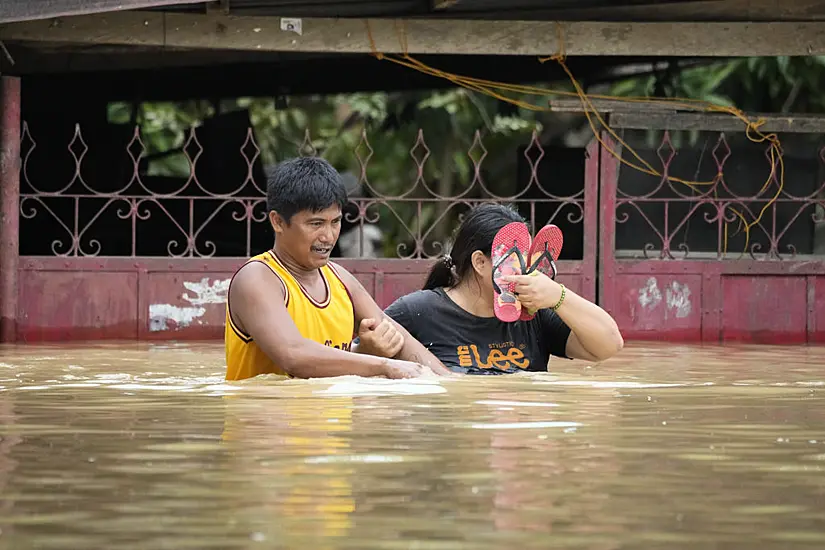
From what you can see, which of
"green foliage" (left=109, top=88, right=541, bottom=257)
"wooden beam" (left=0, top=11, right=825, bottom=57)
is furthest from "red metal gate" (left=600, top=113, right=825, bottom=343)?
"green foliage" (left=109, top=88, right=541, bottom=257)

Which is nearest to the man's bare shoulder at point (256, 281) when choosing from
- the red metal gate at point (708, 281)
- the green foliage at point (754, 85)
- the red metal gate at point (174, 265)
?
the red metal gate at point (174, 265)

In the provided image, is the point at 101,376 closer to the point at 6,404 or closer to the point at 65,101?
the point at 6,404

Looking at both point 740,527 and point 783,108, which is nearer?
point 740,527

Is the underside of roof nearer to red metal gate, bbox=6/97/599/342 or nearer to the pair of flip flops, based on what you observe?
red metal gate, bbox=6/97/599/342

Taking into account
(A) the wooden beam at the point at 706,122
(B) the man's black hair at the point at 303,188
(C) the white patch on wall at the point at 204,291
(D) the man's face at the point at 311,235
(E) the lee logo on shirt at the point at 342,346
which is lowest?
(E) the lee logo on shirt at the point at 342,346

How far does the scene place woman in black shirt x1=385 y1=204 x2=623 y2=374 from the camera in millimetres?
6180

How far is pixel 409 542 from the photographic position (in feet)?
8.03

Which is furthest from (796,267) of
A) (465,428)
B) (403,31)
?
(465,428)

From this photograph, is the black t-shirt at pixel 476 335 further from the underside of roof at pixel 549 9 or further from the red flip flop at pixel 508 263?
the underside of roof at pixel 549 9

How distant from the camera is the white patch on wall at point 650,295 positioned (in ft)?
35.9

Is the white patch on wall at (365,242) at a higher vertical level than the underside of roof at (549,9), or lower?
lower

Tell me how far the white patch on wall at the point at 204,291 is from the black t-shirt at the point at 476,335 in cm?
437

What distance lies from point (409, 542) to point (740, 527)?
63cm

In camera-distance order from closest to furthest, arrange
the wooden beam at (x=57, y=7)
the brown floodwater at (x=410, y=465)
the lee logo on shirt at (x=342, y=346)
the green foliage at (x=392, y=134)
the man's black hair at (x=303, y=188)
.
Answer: the brown floodwater at (x=410, y=465) → the man's black hair at (x=303, y=188) → the lee logo on shirt at (x=342, y=346) → the wooden beam at (x=57, y=7) → the green foliage at (x=392, y=134)
